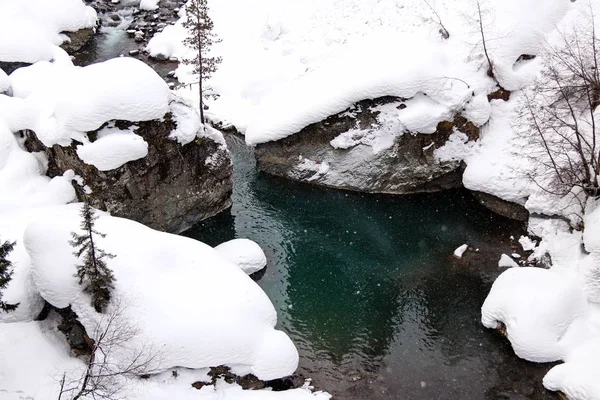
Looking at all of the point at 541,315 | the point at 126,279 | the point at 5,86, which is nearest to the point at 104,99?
the point at 126,279

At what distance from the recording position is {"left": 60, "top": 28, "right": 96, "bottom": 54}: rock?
4247 centimetres

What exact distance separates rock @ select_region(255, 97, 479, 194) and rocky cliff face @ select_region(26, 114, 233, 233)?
4.54 meters

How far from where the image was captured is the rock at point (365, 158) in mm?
30062

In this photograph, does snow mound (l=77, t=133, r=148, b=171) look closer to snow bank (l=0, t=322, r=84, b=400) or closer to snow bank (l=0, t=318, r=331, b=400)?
snow bank (l=0, t=322, r=84, b=400)

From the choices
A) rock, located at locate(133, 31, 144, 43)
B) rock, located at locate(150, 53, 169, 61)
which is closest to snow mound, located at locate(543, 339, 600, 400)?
rock, located at locate(150, 53, 169, 61)

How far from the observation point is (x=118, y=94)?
23.2 meters

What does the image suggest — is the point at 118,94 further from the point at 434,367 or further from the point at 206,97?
the point at 434,367

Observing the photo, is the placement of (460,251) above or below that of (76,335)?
above

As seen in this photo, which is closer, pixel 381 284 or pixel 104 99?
pixel 104 99

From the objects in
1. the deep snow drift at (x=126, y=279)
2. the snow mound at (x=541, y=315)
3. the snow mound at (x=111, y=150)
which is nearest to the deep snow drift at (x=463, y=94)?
the snow mound at (x=541, y=315)

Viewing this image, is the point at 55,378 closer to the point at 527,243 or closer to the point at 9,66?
the point at 527,243

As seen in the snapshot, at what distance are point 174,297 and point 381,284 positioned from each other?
10.1m

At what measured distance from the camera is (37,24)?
4100 cm

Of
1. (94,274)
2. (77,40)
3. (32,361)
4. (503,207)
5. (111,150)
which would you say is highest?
(111,150)
